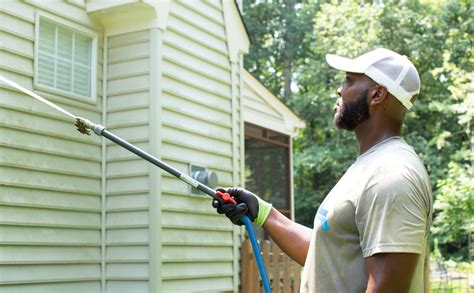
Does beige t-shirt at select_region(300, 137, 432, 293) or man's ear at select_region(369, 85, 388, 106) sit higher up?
man's ear at select_region(369, 85, 388, 106)

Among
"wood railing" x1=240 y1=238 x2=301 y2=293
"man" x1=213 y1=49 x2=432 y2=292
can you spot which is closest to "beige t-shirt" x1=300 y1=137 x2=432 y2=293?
"man" x1=213 y1=49 x2=432 y2=292

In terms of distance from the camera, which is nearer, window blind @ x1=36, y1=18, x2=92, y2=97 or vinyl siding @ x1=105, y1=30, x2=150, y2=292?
window blind @ x1=36, y1=18, x2=92, y2=97

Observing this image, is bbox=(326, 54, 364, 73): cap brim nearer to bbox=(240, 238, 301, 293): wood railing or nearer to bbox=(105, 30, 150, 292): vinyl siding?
bbox=(105, 30, 150, 292): vinyl siding

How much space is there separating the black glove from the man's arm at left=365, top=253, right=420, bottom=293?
105 centimetres

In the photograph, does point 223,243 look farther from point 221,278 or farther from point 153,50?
point 153,50

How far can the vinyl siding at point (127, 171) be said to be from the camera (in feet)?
18.7

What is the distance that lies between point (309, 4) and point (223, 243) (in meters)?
17.2

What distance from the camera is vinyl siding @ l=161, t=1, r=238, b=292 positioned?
598cm

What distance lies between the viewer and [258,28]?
23125 mm

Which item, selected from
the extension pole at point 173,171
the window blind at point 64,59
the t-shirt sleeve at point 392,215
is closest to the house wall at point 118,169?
the window blind at point 64,59

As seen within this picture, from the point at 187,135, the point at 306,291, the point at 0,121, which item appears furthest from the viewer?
the point at 187,135

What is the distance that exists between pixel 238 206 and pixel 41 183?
2.94 metres

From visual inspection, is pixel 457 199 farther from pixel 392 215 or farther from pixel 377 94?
pixel 392 215

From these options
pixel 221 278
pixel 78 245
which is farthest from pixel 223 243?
pixel 78 245
